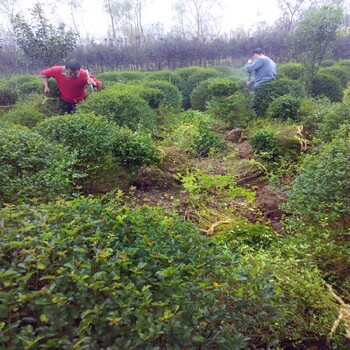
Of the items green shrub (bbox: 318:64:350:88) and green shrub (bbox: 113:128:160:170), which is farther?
green shrub (bbox: 318:64:350:88)

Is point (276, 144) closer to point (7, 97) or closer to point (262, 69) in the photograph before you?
point (262, 69)

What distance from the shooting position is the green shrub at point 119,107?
17.4 ft

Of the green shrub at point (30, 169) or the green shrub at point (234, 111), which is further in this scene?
the green shrub at point (234, 111)

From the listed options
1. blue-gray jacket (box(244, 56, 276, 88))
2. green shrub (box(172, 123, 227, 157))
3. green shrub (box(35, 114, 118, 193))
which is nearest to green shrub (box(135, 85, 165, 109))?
green shrub (box(172, 123, 227, 157))

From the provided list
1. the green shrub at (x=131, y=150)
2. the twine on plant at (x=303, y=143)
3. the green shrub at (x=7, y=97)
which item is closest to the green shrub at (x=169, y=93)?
the green shrub at (x=7, y=97)

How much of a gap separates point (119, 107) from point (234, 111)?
311 centimetres

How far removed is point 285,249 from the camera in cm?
250

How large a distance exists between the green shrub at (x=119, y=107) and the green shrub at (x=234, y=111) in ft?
7.77

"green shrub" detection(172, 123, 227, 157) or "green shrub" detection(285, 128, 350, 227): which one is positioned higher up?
"green shrub" detection(285, 128, 350, 227)

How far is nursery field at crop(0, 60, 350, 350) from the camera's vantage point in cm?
116

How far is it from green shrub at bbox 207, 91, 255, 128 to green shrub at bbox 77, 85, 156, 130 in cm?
237

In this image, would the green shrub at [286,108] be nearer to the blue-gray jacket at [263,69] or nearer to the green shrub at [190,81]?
the blue-gray jacket at [263,69]

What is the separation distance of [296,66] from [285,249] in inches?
361

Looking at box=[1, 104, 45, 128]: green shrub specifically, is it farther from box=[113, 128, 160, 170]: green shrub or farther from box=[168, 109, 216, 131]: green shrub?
box=[168, 109, 216, 131]: green shrub
